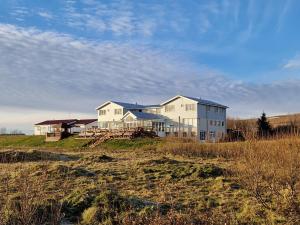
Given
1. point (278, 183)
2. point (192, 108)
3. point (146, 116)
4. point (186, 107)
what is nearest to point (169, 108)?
point (186, 107)

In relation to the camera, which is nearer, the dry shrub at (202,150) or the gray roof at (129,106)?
the dry shrub at (202,150)

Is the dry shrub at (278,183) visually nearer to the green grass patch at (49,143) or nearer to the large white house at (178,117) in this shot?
the green grass patch at (49,143)

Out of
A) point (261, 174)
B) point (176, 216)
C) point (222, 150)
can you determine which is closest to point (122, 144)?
point (222, 150)

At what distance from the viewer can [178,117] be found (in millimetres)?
56719

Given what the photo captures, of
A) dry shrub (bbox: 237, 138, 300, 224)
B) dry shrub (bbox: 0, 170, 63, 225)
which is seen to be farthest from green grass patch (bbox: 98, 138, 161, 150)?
dry shrub (bbox: 0, 170, 63, 225)

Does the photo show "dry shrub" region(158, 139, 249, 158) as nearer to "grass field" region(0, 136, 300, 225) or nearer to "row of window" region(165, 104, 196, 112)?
"grass field" region(0, 136, 300, 225)

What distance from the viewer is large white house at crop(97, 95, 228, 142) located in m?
54.8

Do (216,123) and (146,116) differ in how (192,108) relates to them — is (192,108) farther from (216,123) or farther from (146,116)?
(146,116)

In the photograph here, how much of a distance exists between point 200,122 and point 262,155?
43897 millimetres

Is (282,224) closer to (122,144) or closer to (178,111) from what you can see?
(122,144)

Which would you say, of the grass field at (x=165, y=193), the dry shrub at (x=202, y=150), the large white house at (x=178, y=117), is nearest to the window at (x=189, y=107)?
the large white house at (x=178, y=117)

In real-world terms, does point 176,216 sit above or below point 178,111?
below

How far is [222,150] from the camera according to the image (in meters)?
24.2

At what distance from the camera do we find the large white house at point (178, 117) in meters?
54.8
